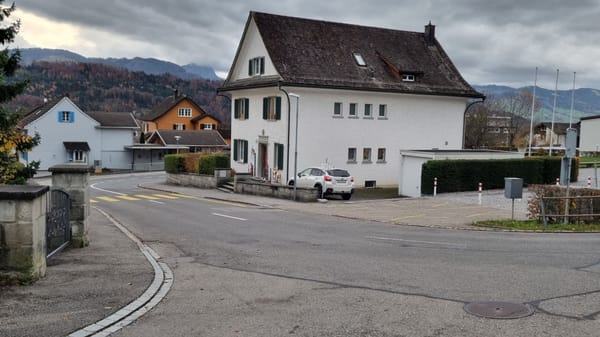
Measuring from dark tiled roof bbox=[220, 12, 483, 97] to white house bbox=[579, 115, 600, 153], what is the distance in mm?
54467

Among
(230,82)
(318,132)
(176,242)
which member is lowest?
(176,242)

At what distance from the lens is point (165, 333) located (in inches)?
277

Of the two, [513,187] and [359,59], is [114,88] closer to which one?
[359,59]

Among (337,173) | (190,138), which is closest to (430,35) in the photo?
(337,173)

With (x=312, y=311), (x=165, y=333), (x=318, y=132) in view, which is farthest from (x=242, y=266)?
(x=318, y=132)

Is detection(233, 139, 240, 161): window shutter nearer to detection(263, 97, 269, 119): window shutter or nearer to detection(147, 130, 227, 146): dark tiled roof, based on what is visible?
detection(263, 97, 269, 119): window shutter

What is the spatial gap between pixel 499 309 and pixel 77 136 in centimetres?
7068

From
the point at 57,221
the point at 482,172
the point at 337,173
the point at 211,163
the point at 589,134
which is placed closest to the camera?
the point at 57,221

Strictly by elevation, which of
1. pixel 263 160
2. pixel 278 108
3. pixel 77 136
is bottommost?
pixel 263 160

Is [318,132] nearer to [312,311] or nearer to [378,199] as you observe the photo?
[378,199]

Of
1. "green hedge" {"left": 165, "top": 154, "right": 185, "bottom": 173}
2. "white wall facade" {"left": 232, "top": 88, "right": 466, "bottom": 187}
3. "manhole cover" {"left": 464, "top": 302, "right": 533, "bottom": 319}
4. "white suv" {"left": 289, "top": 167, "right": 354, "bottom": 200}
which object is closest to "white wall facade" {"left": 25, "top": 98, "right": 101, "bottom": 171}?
"green hedge" {"left": 165, "top": 154, "right": 185, "bottom": 173}

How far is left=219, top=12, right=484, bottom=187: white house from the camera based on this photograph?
36.2 metres

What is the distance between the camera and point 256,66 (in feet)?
128

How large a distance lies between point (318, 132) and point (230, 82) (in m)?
10.1
